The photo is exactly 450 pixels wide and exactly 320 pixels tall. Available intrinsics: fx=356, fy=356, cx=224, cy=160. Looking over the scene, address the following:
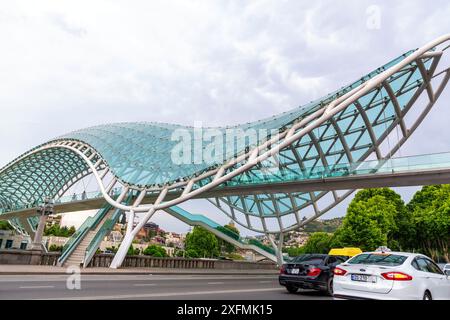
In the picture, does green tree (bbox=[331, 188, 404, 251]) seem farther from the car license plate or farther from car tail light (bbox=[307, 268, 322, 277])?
the car license plate

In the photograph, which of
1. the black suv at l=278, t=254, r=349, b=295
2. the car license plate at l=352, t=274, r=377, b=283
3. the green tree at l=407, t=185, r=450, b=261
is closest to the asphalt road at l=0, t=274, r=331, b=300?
the black suv at l=278, t=254, r=349, b=295

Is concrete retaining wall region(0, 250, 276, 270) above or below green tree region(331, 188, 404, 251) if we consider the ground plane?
below

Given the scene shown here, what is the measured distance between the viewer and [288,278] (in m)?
13.4

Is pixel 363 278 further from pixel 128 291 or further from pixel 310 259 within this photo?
pixel 128 291

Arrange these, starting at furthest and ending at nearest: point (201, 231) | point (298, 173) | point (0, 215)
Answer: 1. point (201, 231)
2. point (0, 215)
3. point (298, 173)

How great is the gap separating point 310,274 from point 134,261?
76.6 feet

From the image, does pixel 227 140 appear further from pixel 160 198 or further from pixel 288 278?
pixel 288 278

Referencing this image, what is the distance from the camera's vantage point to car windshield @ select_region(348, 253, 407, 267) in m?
8.40

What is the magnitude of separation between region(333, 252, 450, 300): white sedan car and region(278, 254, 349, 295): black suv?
3.92m

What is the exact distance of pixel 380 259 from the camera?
8.86 metres

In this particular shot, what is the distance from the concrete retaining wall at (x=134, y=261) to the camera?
25031mm

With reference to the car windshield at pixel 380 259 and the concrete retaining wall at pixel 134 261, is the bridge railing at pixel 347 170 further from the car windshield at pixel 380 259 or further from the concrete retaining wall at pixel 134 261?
the car windshield at pixel 380 259
